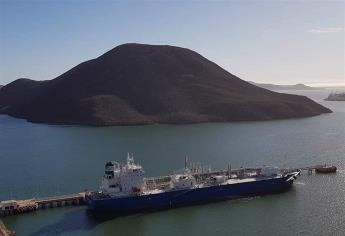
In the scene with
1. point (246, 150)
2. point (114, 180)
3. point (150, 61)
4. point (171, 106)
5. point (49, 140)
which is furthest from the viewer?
point (150, 61)

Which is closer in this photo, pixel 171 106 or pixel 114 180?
pixel 114 180

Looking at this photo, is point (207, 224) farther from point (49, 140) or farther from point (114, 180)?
point (49, 140)

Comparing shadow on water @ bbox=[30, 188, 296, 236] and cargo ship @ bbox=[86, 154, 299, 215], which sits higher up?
cargo ship @ bbox=[86, 154, 299, 215]

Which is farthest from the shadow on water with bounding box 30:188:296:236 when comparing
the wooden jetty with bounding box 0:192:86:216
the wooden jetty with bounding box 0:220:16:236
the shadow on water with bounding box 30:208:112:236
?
the wooden jetty with bounding box 0:192:86:216

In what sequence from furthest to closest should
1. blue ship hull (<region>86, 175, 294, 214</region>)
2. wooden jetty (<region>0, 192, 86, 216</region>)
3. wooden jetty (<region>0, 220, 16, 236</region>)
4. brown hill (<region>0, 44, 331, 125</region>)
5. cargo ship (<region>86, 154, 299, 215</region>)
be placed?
brown hill (<region>0, 44, 331, 125</region>) < cargo ship (<region>86, 154, 299, 215</region>) < wooden jetty (<region>0, 192, 86, 216</region>) < blue ship hull (<region>86, 175, 294, 214</region>) < wooden jetty (<region>0, 220, 16, 236</region>)

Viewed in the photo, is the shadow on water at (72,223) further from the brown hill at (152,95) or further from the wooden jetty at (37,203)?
the brown hill at (152,95)

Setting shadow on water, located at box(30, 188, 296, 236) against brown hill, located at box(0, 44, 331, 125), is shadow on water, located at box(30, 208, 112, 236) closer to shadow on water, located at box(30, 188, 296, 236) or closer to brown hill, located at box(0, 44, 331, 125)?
shadow on water, located at box(30, 188, 296, 236)

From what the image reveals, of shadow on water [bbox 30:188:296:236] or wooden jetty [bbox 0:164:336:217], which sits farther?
wooden jetty [bbox 0:164:336:217]

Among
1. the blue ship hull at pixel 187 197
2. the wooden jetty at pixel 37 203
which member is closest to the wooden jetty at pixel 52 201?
the wooden jetty at pixel 37 203

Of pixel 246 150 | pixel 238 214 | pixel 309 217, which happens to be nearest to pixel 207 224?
pixel 238 214
